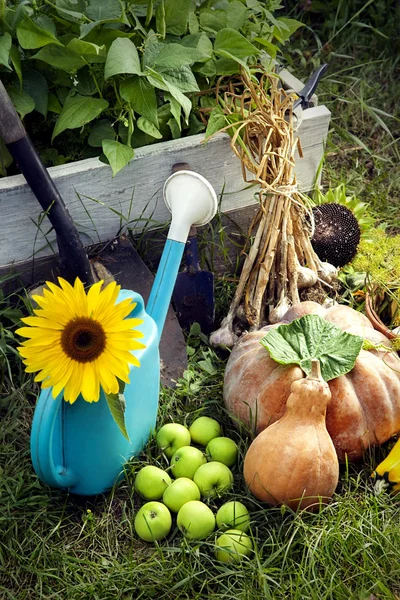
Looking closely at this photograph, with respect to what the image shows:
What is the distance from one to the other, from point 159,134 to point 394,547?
1127mm

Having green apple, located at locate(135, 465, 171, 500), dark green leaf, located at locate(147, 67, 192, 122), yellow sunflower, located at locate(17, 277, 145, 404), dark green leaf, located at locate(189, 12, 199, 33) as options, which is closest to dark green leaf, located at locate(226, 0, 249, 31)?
dark green leaf, located at locate(189, 12, 199, 33)

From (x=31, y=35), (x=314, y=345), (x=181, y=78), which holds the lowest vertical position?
(x=314, y=345)

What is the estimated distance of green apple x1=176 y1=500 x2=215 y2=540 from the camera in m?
1.56

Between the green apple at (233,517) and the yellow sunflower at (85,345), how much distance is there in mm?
377

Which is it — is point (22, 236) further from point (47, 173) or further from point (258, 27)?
point (258, 27)

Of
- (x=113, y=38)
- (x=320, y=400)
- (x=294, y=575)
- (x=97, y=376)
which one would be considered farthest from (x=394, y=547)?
(x=113, y=38)

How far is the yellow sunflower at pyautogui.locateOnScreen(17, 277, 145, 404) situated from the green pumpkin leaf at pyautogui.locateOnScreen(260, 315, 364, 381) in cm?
39

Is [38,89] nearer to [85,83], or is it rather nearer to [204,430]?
[85,83]

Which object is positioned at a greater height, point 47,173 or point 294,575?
point 47,173

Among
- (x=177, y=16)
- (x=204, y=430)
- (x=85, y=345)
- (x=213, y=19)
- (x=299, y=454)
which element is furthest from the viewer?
(x=213, y=19)

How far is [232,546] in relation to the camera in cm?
153

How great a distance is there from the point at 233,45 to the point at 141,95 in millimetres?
326

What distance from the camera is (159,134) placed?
1899mm

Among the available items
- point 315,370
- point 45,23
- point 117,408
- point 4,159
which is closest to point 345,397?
point 315,370
